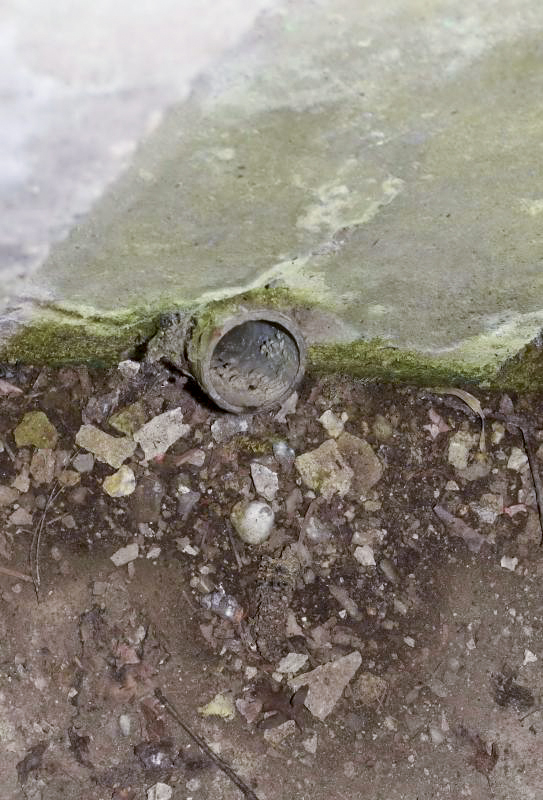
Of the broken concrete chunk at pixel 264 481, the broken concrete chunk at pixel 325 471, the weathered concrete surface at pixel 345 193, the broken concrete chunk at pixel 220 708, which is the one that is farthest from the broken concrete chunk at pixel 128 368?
the broken concrete chunk at pixel 220 708

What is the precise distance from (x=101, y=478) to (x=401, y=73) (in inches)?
57.8

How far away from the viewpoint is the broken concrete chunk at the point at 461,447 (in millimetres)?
2412

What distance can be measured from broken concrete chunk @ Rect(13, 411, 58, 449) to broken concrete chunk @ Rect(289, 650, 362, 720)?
105cm

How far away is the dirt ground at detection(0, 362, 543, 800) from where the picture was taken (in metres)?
2.07

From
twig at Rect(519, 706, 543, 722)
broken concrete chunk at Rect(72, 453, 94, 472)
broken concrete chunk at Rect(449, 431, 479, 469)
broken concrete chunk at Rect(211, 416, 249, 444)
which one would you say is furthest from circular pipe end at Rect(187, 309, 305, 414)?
A: twig at Rect(519, 706, 543, 722)

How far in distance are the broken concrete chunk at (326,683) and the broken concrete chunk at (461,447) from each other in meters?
0.74

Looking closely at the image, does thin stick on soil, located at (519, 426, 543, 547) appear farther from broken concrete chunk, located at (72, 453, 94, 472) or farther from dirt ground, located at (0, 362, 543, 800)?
broken concrete chunk, located at (72, 453, 94, 472)

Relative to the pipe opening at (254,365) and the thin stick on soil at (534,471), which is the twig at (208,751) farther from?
the thin stick on soil at (534,471)

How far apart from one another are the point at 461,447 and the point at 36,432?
1.40 m

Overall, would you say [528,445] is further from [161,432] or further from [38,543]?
[38,543]

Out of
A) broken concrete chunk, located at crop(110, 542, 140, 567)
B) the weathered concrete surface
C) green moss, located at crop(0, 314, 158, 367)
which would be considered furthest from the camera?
broken concrete chunk, located at crop(110, 542, 140, 567)

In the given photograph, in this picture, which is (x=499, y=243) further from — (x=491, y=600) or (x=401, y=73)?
(x=491, y=600)

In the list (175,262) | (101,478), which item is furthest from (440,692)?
(175,262)

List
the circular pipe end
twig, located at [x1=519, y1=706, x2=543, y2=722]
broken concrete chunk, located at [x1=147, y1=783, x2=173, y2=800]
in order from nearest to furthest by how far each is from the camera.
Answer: the circular pipe end
broken concrete chunk, located at [x1=147, y1=783, x2=173, y2=800]
twig, located at [x1=519, y1=706, x2=543, y2=722]
